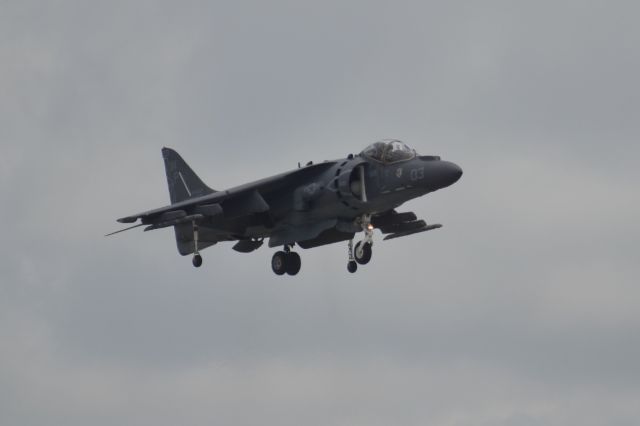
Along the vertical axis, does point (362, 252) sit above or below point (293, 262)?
below

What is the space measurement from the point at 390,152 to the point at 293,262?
6029 millimetres

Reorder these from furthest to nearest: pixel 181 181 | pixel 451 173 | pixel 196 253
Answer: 1. pixel 181 181
2. pixel 196 253
3. pixel 451 173

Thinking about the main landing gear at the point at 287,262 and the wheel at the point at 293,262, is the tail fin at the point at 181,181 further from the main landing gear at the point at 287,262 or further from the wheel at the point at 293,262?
the wheel at the point at 293,262

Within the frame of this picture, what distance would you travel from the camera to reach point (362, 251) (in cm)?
4862

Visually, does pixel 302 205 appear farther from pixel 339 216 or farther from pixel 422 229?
pixel 422 229

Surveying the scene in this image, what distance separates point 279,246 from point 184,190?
6491 mm

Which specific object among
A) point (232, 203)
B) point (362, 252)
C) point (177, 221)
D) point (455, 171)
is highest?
point (232, 203)

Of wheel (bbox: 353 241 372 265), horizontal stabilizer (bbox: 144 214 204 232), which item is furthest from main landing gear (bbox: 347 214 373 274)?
horizontal stabilizer (bbox: 144 214 204 232)

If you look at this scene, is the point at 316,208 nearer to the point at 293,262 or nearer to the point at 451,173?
the point at 293,262

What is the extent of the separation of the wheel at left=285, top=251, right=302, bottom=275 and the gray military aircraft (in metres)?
0.03

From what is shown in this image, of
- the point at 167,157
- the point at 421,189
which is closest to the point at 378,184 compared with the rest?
the point at 421,189

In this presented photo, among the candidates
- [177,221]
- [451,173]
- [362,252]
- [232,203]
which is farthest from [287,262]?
[451,173]

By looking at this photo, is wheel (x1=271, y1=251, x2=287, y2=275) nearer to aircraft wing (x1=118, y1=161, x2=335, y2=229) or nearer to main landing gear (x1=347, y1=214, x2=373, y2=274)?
aircraft wing (x1=118, y1=161, x2=335, y2=229)

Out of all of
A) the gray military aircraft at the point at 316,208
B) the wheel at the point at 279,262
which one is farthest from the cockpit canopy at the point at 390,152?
the wheel at the point at 279,262
